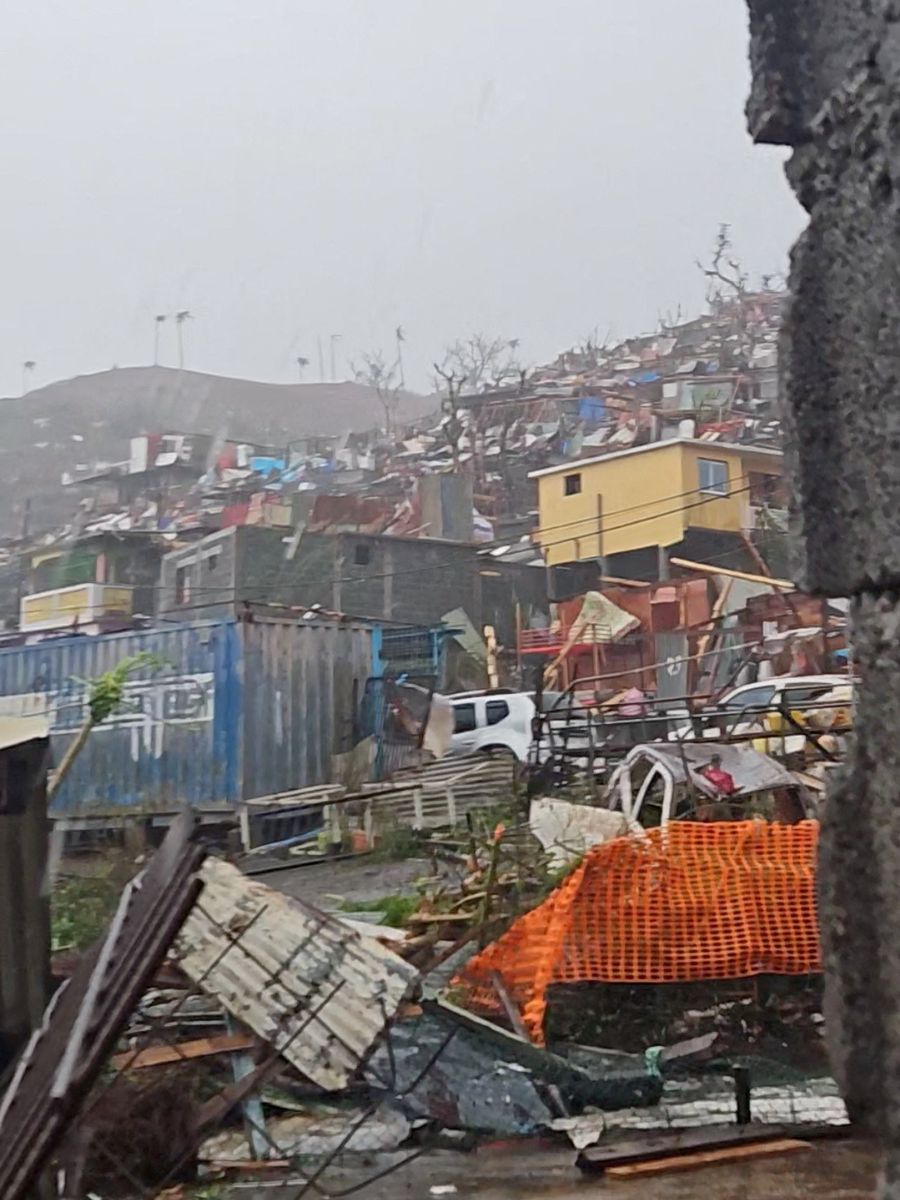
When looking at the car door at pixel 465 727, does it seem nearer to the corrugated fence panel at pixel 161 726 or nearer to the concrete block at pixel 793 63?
the corrugated fence panel at pixel 161 726

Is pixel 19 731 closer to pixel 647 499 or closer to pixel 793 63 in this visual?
pixel 793 63

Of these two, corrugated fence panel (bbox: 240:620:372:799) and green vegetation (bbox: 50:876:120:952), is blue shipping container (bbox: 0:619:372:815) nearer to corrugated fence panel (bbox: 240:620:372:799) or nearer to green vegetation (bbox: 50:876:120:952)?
corrugated fence panel (bbox: 240:620:372:799)

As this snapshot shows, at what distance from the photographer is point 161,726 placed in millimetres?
14719

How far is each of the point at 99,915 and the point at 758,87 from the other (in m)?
6.86

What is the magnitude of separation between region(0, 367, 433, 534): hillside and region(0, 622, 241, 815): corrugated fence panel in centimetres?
2021

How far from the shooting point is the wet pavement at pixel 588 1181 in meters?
A: 4.43

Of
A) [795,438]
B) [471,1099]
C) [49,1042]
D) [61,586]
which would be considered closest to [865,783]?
[795,438]

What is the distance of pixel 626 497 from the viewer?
79.9ft

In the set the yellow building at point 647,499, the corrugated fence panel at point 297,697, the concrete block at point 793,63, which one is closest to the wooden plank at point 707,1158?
the concrete block at point 793,63

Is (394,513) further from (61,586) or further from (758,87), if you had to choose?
(758,87)

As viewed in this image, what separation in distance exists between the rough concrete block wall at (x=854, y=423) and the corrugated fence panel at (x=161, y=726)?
1338 cm

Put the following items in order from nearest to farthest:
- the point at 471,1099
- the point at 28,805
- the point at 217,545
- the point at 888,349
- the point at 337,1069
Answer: the point at 888,349, the point at 28,805, the point at 337,1069, the point at 471,1099, the point at 217,545

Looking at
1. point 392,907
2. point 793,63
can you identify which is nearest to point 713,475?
point 392,907

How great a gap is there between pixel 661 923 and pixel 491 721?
32.5 feet
